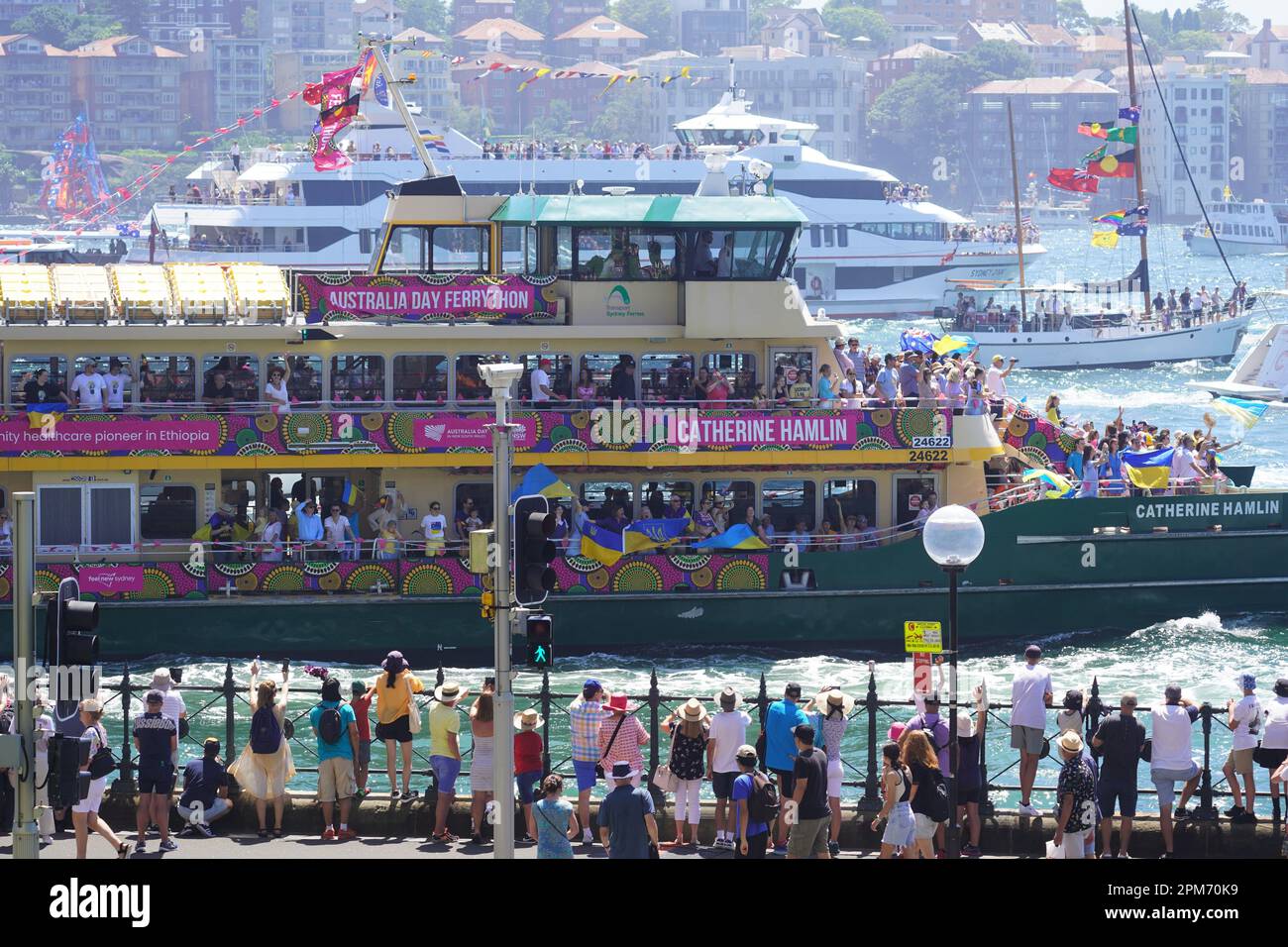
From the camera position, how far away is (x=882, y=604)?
30562 mm

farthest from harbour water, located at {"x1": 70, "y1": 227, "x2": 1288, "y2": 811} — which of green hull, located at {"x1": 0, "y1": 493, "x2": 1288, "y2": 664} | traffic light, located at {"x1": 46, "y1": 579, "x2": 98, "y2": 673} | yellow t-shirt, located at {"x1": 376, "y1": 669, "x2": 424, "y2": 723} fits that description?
traffic light, located at {"x1": 46, "y1": 579, "x2": 98, "y2": 673}

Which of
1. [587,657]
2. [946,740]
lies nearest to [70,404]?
[587,657]

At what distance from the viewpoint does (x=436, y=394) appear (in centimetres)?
3041

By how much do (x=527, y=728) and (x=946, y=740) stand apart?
11.5 ft

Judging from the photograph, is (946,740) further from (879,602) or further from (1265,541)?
(1265,541)

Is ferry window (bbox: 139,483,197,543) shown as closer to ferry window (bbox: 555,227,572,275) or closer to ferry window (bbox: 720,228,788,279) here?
ferry window (bbox: 555,227,572,275)

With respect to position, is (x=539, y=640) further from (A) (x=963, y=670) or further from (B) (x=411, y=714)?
(A) (x=963, y=670)

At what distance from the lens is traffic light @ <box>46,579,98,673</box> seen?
50.2ft

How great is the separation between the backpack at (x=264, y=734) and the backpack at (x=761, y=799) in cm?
412

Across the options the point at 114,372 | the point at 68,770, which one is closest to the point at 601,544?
the point at 114,372

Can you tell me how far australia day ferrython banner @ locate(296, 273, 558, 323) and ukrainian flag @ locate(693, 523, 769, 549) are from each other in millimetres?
4153

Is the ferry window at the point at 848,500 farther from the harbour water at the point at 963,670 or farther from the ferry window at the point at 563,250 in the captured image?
the ferry window at the point at 563,250

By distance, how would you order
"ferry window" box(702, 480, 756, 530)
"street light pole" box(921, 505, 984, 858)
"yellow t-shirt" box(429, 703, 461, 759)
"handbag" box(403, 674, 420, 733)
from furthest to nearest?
"ferry window" box(702, 480, 756, 530)
"handbag" box(403, 674, 420, 733)
"yellow t-shirt" box(429, 703, 461, 759)
"street light pole" box(921, 505, 984, 858)

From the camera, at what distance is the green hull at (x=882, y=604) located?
29641 millimetres
